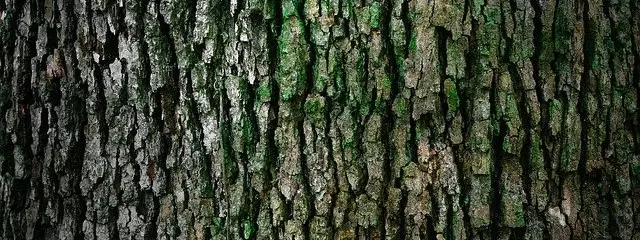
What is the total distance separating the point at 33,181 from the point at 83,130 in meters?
0.19

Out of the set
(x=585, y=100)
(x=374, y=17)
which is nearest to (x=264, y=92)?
(x=374, y=17)

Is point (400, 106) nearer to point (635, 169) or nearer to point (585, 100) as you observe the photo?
point (585, 100)

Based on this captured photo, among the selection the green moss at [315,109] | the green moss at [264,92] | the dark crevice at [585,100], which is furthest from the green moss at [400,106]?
the dark crevice at [585,100]

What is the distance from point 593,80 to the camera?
5.61ft

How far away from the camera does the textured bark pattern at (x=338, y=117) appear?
1607mm

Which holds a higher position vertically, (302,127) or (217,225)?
(302,127)

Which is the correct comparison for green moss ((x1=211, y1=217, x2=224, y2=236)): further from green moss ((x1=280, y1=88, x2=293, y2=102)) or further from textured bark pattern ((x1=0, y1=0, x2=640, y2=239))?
green moss ((x1=280, y1=88, x2=293, y2=102))

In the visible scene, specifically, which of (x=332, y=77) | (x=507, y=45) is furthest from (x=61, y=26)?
(x=507, y=45)

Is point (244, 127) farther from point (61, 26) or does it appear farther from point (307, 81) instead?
point (61, 26)

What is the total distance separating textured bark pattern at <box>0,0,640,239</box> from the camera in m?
1.61

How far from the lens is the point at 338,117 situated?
5.28ft

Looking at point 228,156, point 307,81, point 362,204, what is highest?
point 307,81

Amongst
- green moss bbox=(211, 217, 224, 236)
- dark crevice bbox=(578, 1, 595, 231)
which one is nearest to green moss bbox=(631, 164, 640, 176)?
dark crevice bbox=(578, 1, 595, 231)

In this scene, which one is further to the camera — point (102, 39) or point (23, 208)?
point (23, 208)
